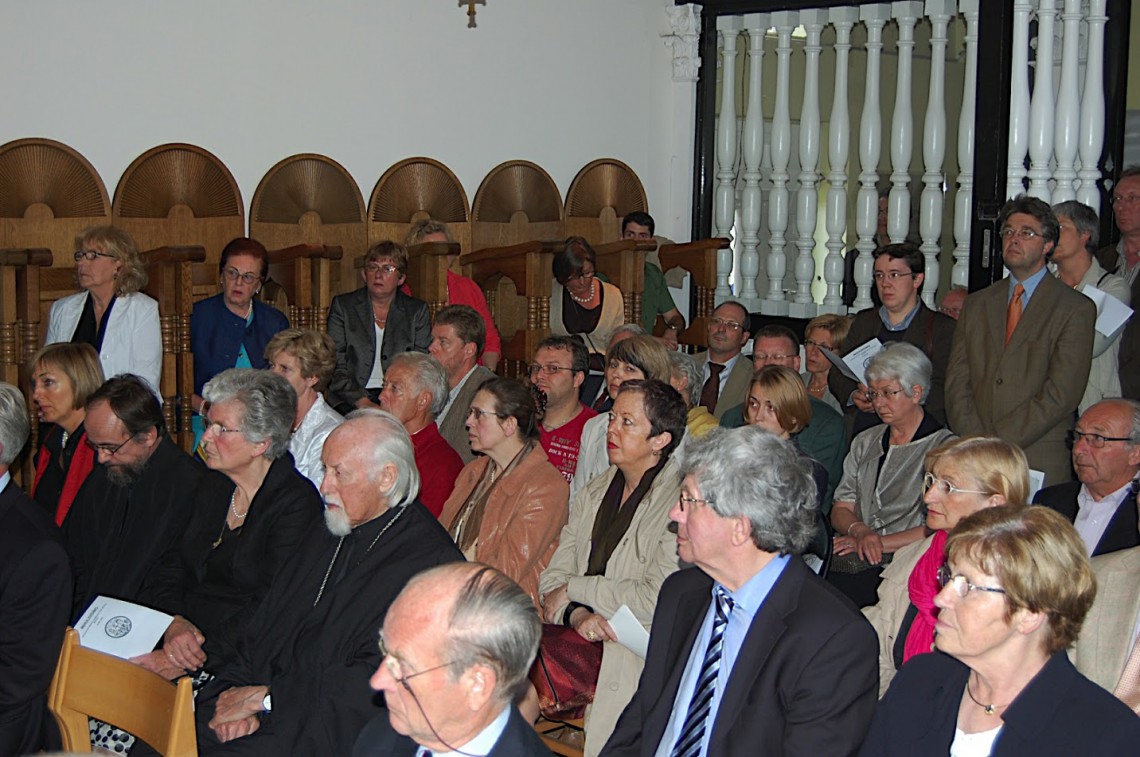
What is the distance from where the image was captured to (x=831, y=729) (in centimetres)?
241

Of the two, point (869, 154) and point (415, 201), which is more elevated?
point (869, 154)

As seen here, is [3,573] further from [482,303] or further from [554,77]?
[554,77]

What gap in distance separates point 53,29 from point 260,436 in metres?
3.37

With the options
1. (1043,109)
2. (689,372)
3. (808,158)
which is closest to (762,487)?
(689,372)

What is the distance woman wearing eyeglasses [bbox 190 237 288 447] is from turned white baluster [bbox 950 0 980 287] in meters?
3.22

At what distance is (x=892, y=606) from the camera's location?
3125 mm

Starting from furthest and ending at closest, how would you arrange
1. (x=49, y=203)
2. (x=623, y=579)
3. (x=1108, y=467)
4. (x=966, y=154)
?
(x=966, y=154), (x=49, y=203), (x=1108, y=467), (x=623, y=579)

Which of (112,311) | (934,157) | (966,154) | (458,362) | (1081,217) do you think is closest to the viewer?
(1081,217)

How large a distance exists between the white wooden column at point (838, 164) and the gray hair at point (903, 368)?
2769 millimetres

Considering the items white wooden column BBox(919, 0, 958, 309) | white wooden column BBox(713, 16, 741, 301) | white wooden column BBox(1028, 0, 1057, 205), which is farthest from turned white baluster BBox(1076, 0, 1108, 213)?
white wooden column BBox(713, 16, 741, 301)

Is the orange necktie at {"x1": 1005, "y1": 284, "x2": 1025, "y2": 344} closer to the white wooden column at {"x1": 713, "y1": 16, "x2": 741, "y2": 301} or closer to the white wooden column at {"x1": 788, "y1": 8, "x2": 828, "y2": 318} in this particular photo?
the white wooden column at {"x1": 788, "y1": 8, "x2": 828, "y2": 318}

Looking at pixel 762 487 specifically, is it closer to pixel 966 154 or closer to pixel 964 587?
pixel 964 587

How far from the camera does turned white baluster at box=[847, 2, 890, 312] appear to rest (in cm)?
689

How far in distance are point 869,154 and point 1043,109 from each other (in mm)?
1104
